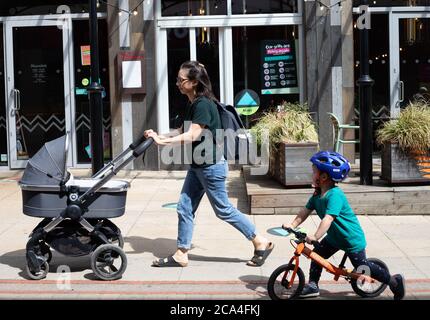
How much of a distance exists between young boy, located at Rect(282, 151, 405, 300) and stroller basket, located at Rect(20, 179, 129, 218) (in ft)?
5.40

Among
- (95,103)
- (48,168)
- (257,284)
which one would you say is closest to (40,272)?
(48,168)

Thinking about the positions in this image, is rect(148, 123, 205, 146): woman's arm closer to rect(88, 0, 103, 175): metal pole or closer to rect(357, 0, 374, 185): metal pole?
rect(88, 0, 103, 175): metal pole

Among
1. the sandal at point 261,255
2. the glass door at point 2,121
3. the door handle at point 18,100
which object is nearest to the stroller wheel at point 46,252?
the sandal at point 261,255

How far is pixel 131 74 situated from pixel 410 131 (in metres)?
5.21

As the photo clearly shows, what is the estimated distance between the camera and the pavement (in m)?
5.64

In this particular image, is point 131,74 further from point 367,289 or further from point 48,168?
point 367,289

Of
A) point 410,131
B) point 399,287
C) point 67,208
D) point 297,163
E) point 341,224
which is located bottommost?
point 399,287

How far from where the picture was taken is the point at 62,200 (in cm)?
591

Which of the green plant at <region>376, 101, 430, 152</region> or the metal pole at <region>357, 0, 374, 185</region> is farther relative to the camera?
the metal pole at <region>357, 0, 374, 185</region>

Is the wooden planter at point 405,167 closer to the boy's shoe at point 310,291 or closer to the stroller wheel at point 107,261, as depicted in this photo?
the boy's shoe at point 310,291

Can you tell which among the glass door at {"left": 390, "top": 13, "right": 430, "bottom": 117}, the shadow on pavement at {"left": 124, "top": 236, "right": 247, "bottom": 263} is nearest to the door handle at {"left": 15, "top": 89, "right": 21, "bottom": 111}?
the shadow on pavement at {"left": 124, "top": 236, "right": 247, "bottom": 263}

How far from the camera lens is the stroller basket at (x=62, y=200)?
588 cm

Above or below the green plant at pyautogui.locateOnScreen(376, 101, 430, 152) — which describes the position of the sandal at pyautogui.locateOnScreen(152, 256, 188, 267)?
below
